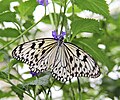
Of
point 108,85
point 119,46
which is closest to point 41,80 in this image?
point 108,85

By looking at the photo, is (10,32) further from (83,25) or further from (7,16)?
(83,25)

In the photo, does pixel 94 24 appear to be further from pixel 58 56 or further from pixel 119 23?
pixel 119 23

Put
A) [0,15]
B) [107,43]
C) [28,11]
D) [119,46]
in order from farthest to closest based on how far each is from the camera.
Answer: [119,46]
[107,43]
[28,11]
[0,15]

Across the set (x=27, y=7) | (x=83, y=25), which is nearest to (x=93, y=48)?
(x=83, y=25)

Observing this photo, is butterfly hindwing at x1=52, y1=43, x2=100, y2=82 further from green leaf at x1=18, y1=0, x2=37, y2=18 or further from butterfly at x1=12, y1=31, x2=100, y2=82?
green leaf at x1=18, y1=0, x2=37, y2=18

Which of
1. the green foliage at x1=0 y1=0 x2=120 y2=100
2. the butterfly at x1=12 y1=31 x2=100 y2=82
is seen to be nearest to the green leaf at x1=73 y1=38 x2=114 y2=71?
the green foliage at x1=0 y1=0 x2=120 y2=100

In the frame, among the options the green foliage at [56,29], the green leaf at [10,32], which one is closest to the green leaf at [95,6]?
the green foliage at [56,29]

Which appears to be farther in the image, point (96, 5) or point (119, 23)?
point (119, 23)

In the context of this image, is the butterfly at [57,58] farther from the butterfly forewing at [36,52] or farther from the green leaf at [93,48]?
the green leaf at [93,48]
